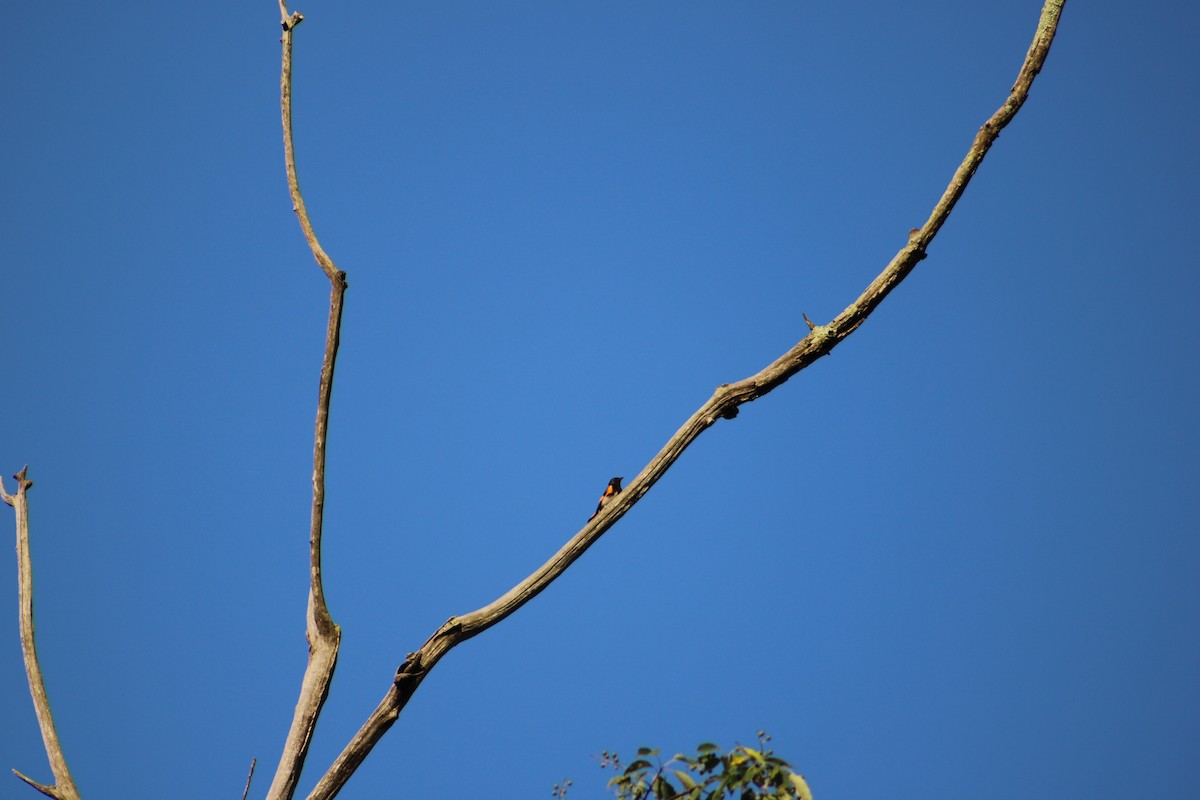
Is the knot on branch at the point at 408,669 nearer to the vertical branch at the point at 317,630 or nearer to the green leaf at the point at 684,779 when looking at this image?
the vertical branch at the point at 317,630

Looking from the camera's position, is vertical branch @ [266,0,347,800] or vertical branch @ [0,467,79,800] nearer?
vertical branch @ [266,0,347,800]

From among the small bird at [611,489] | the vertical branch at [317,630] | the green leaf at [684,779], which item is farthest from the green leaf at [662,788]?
the vertical branch at [317,630]

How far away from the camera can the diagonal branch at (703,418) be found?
190 centimetres

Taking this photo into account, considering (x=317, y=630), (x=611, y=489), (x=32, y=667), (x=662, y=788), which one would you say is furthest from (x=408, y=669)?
(x=662, y=788)

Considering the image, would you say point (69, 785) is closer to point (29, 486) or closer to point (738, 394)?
point (29, 486)

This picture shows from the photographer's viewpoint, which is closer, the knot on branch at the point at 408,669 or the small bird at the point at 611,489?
the knot on branch at the point at 408,669

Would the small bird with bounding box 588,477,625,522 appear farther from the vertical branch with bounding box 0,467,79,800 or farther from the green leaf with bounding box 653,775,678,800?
the green leaf with bounding box 653,775,678,800

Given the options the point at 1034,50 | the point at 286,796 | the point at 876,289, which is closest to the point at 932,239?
the point at 876,289

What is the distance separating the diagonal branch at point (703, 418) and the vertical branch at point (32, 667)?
0.69 m

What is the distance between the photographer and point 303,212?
2387 millimetres

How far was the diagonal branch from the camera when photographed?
1902 mm

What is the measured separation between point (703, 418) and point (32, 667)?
1.68 meters

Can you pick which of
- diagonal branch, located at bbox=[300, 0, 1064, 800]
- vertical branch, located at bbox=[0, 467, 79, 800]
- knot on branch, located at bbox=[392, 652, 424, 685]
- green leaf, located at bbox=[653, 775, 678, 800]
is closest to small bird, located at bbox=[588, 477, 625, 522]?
diagonal branch, located at bbox=[300, 0, 1064, 800]

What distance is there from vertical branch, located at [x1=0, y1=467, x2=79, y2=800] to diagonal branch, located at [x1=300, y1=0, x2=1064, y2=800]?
2.26 ft
